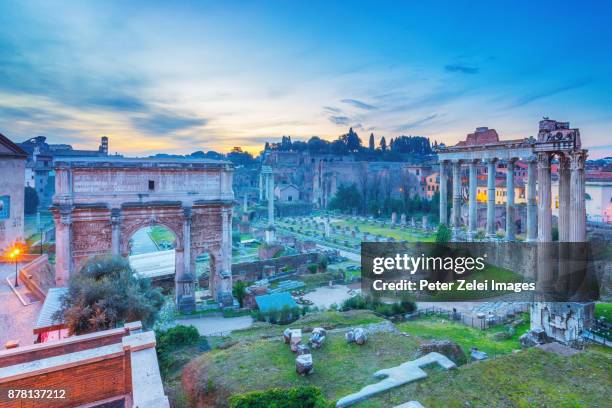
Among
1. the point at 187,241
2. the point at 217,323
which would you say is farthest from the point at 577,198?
the point at 187,241

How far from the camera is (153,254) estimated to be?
29656 millimetres

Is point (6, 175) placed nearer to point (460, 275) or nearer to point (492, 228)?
point (460, 275)

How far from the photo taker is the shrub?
18.2ft

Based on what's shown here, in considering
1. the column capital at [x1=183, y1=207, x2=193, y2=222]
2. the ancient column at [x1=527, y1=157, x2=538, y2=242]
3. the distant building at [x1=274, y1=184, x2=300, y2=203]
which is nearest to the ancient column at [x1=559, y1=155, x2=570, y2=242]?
the ancient column at [x1=527, y1=157, x2=538, y2=242]

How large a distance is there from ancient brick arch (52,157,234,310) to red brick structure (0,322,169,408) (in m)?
9.36

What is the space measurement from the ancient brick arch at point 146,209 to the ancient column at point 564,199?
1313cm

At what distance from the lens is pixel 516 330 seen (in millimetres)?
13352

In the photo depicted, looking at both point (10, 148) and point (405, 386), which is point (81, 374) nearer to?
point (405, 386)

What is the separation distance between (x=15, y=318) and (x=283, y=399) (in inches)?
434

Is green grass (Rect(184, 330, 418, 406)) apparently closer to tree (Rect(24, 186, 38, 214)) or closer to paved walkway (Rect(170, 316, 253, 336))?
paved walkway (Rect(170, 316, 253, 336))

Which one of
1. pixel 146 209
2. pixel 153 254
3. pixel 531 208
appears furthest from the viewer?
pixel 153 254

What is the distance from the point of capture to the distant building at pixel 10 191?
19062 mm

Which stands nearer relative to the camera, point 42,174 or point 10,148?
point 10,148

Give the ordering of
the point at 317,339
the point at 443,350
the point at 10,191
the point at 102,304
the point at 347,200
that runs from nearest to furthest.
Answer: the point at 443,350 → the point at 317,339 → the point at 102,304 → the point at 10,191 → the point at 347,200
